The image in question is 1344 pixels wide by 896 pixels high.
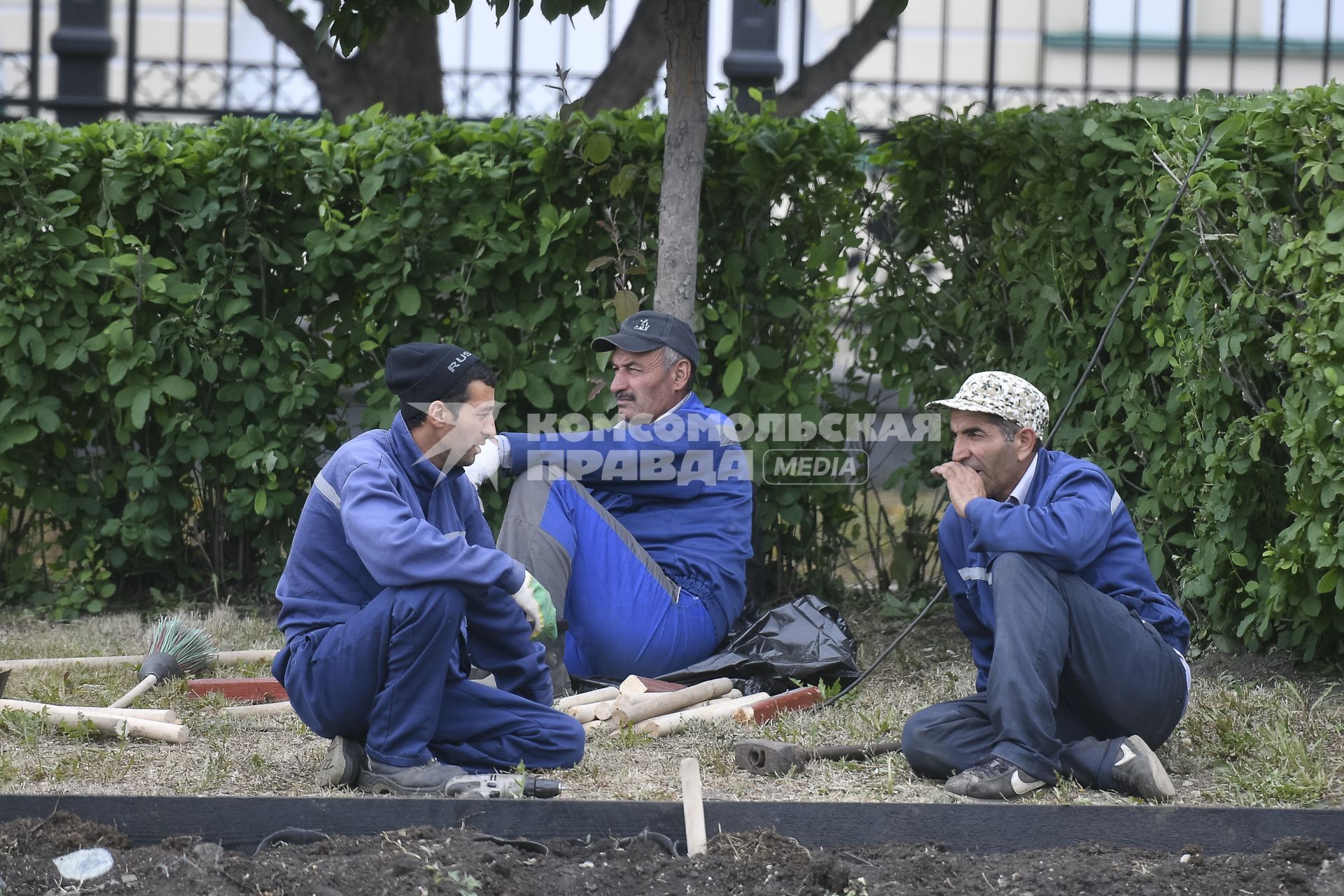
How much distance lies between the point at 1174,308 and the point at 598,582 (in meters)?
2.20

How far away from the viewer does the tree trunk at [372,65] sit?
27.5 feet

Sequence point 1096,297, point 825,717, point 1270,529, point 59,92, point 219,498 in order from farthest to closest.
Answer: point 59,92, point 219,498, point 1096,297, point 1270,529, point 825,717

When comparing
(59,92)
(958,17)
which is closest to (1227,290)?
(59,92)

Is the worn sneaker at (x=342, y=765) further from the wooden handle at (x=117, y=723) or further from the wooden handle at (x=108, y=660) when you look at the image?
the wooden handle at (x=108, y=660)

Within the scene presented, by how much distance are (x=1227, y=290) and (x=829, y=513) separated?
2088 millimetres

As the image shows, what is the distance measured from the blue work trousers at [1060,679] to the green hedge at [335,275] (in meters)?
2.38

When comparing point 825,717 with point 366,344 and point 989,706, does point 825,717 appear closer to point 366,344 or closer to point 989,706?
point 989,706

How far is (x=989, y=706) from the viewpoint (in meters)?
3.76

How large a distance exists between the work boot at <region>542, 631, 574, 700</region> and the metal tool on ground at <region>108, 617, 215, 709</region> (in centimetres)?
130

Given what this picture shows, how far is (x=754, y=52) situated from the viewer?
8.49 m

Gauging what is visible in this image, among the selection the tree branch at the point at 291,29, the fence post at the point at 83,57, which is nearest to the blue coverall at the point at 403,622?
the tree branch at the point at 291,29

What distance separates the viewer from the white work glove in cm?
497

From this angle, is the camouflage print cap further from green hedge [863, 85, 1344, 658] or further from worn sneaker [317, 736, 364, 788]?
worn sneaker [317, 736, 364, 788]

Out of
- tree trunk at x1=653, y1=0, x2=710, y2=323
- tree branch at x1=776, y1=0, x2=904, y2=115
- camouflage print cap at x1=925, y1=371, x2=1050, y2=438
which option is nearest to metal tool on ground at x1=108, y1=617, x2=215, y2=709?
tree trunk at x1=653, y1=0, x2=710, y2=323
